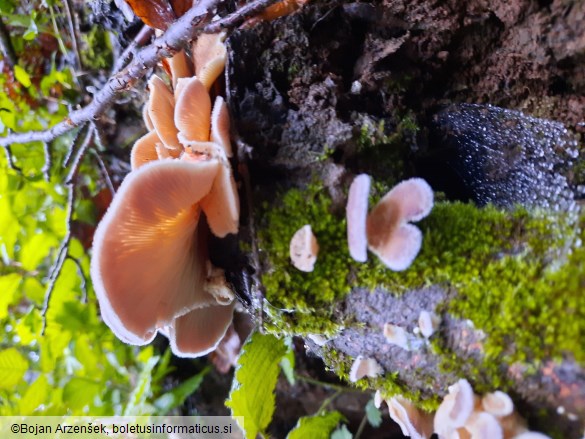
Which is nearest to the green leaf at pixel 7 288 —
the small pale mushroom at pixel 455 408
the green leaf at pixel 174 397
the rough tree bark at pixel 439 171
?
the green leaf at pixel 174 397

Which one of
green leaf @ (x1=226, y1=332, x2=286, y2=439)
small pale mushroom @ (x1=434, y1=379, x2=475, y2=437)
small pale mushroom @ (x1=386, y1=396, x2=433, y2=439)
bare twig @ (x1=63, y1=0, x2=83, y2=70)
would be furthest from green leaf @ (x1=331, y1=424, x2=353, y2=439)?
bare twig @ (x1=63, y1=0, x2=83, y2=70)

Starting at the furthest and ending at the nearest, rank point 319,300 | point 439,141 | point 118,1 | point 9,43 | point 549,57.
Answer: point 9,43 < point 118,1 < point 439,141 < point 549,57 < point 319,300

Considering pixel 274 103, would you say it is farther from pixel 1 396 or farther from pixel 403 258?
pixel 1 396

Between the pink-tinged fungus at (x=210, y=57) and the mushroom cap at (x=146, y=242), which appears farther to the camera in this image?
the pink-tinged fungus at (x=210, y=57)

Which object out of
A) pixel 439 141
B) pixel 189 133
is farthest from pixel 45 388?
pixel 439 141

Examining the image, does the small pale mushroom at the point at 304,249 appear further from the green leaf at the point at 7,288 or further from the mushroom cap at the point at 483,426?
the green leaf at the point at 7,288

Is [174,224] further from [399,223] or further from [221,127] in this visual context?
[399,223]

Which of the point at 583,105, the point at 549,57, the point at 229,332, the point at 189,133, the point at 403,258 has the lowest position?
the point at 229,332

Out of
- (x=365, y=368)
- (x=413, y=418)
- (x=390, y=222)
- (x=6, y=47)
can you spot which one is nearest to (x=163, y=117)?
(x=390, y=222)
